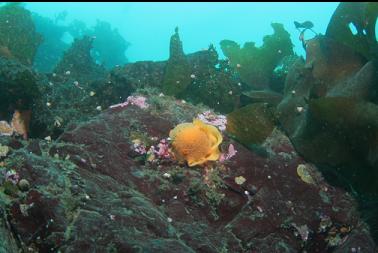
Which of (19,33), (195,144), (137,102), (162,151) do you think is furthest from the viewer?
(19,33)

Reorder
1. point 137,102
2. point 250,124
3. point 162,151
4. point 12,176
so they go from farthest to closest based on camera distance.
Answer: point 137,102
point 250,124
point 162,151
point 12,176

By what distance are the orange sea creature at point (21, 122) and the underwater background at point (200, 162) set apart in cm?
2

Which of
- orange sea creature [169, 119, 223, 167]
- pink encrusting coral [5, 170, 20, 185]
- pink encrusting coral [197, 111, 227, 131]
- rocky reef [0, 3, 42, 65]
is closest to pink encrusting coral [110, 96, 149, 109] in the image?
pink encrusting coral [197, 111, 227, 131]

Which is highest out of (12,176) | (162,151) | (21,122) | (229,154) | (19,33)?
(19,33)

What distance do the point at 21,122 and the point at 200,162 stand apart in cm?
263

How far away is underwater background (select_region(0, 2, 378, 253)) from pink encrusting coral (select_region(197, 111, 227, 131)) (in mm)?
24

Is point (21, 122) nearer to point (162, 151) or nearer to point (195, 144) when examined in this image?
point (162, 151)

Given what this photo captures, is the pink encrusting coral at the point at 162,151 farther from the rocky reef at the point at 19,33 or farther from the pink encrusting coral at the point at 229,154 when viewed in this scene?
the rocky reef at the point at 19,33

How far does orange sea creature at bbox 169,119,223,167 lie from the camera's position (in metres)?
3.24

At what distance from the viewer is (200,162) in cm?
330

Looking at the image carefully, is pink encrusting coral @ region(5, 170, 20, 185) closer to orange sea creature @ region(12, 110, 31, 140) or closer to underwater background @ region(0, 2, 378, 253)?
underwater background @ region(0, 2, 378, 253)

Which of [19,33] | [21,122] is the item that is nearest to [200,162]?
[21,122]

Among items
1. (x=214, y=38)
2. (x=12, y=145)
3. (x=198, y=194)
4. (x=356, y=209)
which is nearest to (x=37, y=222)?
(x=12, y=145)

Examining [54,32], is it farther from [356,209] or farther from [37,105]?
[356,209]
